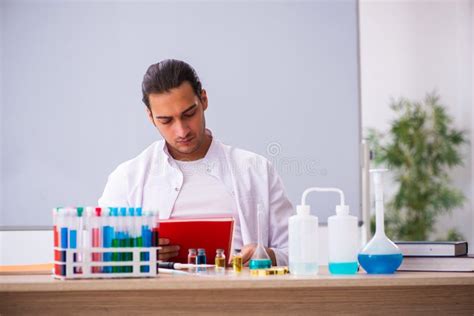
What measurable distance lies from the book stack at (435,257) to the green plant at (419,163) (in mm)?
3856

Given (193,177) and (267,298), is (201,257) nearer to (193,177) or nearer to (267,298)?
(267,298)

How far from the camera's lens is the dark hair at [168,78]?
3058 millimetres

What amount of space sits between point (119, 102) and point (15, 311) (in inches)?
74.4

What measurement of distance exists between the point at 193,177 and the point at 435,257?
3.77ft

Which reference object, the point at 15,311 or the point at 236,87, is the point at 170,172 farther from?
the point at 15,311

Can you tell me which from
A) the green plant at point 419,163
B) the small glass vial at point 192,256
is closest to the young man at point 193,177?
the small glass vial at point 192,256

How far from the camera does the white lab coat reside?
293 centimetres

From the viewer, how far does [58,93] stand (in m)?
3.67

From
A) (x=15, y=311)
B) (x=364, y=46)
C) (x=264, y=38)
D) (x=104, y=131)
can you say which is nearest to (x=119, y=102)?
(x=104, y=131)

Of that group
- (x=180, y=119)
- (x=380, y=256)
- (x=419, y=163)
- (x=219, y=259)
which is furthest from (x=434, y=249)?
(x=419, y=163)

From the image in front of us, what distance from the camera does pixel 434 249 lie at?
204cm

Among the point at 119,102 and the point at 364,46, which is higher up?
the point at 364,46

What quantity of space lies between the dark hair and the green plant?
2.99 m

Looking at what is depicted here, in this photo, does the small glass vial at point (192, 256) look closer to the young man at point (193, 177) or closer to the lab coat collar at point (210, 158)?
the young man at point (193, 177)
